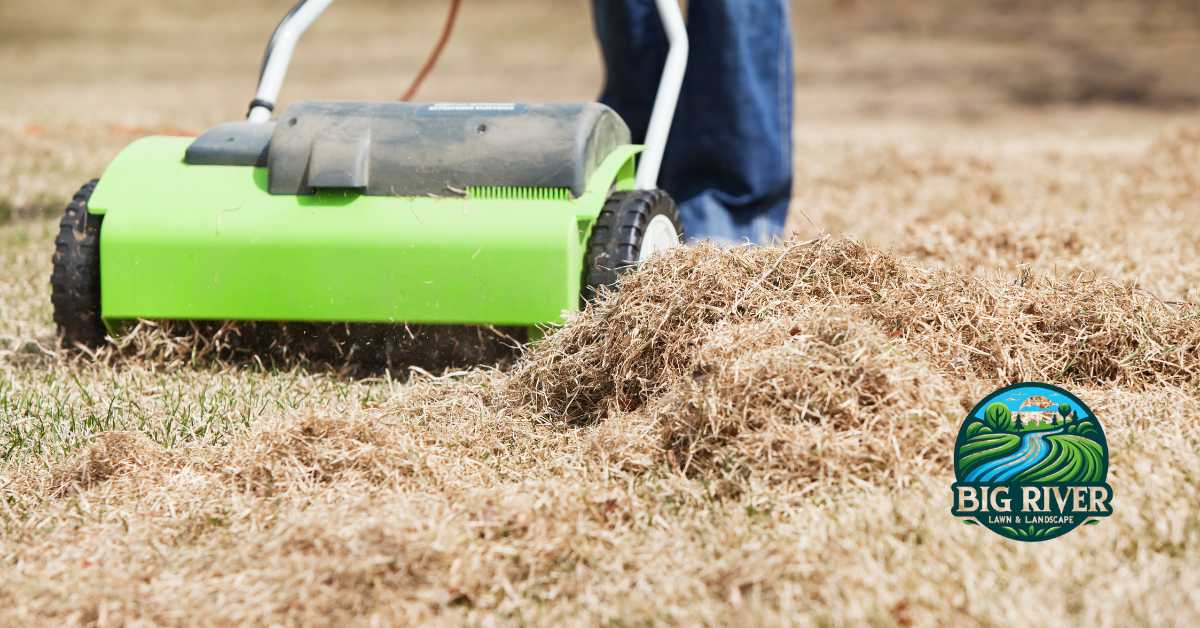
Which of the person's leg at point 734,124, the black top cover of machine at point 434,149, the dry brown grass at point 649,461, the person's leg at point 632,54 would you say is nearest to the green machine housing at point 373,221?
the black top cover of machine at point 434,149

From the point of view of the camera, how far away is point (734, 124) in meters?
4.72

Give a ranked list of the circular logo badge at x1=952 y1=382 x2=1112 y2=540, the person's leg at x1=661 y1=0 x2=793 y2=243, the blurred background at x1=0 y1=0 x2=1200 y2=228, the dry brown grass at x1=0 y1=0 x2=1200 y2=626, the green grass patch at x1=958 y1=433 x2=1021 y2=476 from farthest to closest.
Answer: the blurred background at x1=0 y1=0 x2=1200 y2=228
the person's leg at x1=661 y1=0 x2=793 y2=243
the green grass patch at x1=958 y1=433 x2=1021 y2=476
the circular logo badge at x1=952 y1=382 x2=1112 y2=540
the dry brown grass at x1=0 y1=0 x2=1200 y2=626

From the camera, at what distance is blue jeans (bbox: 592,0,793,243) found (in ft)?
15.2

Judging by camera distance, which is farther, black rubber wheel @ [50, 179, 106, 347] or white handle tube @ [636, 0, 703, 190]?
white handle tube @ [636, 0, 703, 190]

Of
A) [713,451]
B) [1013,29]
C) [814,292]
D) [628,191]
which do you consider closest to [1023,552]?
[713,451]

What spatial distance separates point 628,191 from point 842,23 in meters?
14.2

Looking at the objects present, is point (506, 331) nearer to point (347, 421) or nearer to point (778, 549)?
point (347, 421)

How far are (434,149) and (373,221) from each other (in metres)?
0.23

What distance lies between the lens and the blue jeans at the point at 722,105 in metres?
4.64

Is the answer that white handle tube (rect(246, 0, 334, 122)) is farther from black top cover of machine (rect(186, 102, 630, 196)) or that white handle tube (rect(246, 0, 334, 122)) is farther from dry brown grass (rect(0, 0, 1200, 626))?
dry brown grass (rect(0, 0, 1200, 626))

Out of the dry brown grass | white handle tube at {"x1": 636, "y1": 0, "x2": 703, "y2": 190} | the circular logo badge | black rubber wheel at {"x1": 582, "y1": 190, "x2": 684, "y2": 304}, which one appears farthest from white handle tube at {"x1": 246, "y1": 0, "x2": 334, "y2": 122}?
the circular logo badge

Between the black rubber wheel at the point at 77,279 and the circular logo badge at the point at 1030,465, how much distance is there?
79.7 inches

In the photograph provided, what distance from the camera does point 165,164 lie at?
3.27 meters

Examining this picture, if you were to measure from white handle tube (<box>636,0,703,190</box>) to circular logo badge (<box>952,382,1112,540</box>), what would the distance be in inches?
50.6
